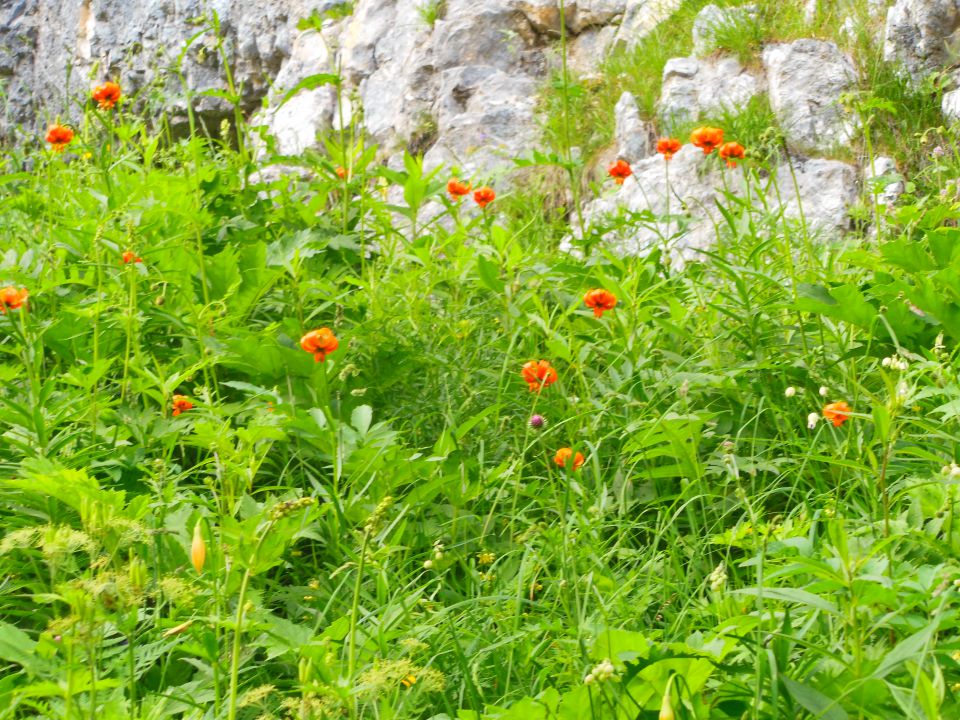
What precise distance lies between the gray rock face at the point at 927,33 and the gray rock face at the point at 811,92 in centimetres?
24

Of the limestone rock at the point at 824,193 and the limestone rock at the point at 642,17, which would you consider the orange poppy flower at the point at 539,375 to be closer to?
the limestone rock at the point at 824,193

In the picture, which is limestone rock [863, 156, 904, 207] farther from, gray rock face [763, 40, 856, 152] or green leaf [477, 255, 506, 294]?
green leaf [477, 255, 506, 294]

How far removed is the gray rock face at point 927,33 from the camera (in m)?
3.90

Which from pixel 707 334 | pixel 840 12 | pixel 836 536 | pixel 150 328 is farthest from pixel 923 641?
pixel 840 12

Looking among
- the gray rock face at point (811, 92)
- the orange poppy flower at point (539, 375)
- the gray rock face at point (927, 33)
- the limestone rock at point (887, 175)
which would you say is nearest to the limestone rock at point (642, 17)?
the gray rock face at point (811, 92)

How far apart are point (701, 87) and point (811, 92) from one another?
0.53 meters

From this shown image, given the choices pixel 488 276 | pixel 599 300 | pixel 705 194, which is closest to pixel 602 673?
pixel 599 300

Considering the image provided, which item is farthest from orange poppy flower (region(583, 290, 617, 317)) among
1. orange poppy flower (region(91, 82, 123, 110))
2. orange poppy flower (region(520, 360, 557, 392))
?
orange poppy flower (region(91, 82, 123, 110))

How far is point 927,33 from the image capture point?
3.91m

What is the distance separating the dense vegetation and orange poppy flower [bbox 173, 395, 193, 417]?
12mm

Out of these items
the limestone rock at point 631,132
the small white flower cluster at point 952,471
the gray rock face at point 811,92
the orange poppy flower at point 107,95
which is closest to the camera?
the small white flower cluster at point 952,471

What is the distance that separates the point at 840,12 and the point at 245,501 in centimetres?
382

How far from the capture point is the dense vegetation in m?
1.15

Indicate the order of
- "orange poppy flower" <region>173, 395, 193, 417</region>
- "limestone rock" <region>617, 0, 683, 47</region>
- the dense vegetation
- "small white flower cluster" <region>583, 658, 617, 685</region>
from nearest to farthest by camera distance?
"small white flower cluster" <region>583, 658, 617, 685</region> < the dense vegetation < "orange poppy flower" <region>173, 395, 193, 417</region> < "limestone rock" <region>617, 0, 683, 47</region>
